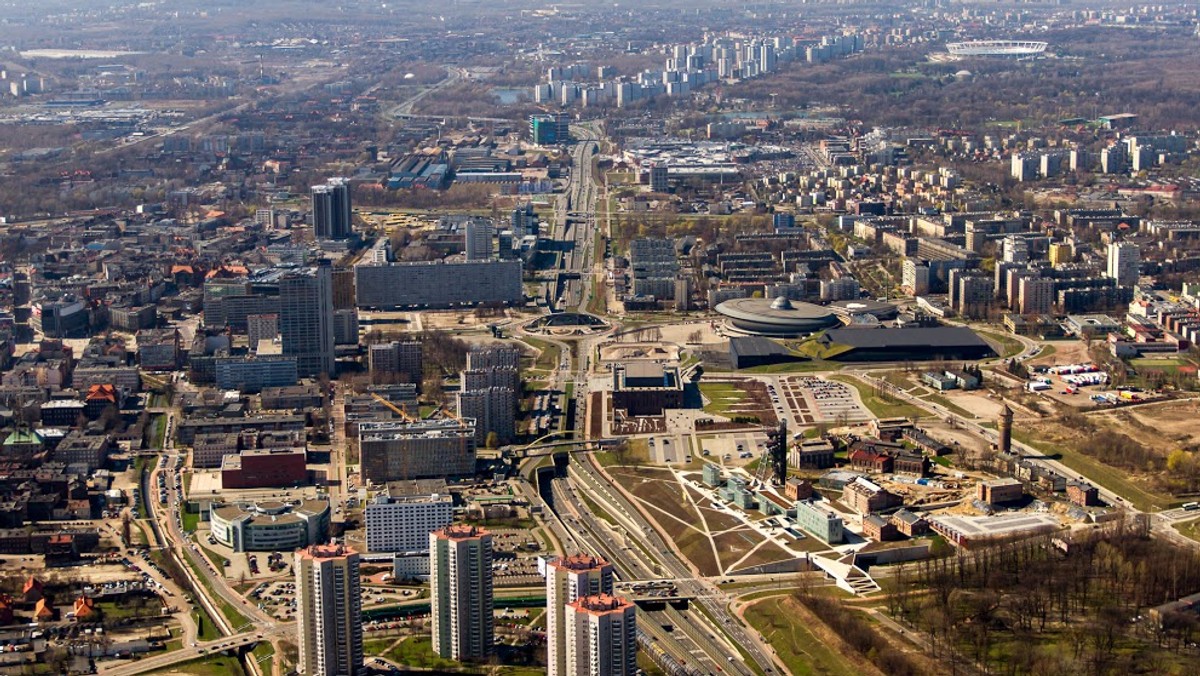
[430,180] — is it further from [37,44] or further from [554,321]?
[37,44]

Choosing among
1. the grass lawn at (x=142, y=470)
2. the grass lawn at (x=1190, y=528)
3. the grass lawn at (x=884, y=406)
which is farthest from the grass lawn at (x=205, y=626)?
the grass lawn at (x=884, y=406)

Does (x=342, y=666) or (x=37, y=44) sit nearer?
(x=342, y=666)

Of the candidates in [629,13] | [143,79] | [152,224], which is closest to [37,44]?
[143,79]

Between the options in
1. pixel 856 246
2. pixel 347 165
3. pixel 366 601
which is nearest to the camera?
pixel 366 601

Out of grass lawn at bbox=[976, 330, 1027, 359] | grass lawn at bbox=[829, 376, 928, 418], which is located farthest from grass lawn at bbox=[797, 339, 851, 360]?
grass lawn at bbox=[976, 330, 1027, 359]


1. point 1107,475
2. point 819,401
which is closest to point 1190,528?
point 1107,475

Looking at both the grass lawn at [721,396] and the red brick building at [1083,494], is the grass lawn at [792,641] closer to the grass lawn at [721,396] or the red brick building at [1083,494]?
the red brick building at [1083,494]
